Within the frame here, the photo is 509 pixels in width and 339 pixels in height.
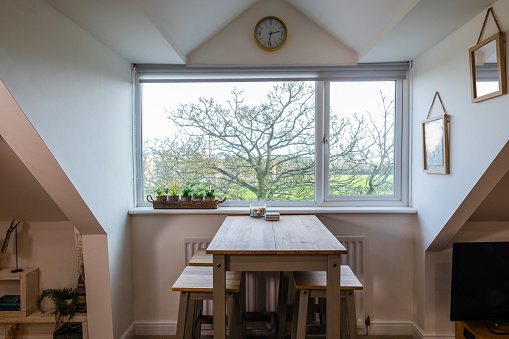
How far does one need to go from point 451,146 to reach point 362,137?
754 mm

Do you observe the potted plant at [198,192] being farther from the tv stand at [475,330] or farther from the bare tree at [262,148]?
the tv stand at [475,330]

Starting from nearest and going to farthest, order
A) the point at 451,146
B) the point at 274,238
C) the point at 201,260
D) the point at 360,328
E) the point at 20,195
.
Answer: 1. the point at 274,238
2. the point at 451,146
3. the point at 201,260
4. the point at 20,195
5. the point at 360,328

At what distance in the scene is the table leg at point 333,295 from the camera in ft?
5.36

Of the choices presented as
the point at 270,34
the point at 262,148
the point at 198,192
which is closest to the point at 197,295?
the point at 198,192

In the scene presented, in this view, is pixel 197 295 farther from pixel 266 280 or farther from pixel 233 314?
pixel 266 280

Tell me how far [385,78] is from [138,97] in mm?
1994

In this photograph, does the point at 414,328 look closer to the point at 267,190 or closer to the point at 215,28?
the point at 267,190

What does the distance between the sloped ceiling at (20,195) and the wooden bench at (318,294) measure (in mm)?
1795

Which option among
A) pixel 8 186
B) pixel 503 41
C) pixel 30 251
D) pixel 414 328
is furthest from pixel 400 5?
pixel 30 251

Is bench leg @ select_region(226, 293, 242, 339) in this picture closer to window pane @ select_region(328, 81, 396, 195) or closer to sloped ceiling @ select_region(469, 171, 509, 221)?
window pane @ select_region(328, 81, 396, 195)

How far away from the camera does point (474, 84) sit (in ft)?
5.93

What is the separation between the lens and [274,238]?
72.6 inches

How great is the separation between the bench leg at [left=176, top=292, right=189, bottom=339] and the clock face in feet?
6.02

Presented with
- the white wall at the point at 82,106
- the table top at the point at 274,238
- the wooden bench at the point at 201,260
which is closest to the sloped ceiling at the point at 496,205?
the table top at the point at 274,238
